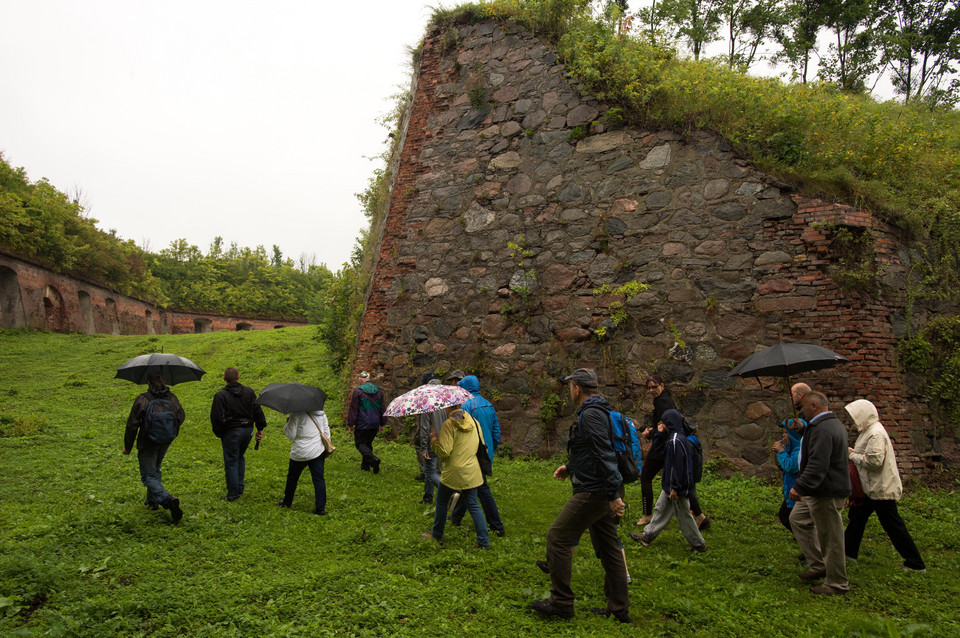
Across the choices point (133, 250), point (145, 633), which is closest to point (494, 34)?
point (145, 633)

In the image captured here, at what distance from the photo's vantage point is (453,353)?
10625 millimetres

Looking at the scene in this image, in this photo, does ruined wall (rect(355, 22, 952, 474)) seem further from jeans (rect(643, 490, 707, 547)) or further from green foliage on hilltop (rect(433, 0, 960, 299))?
jeans (rect(643, 490, 707, 547))

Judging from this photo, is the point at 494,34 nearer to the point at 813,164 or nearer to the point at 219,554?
the point at 813,164

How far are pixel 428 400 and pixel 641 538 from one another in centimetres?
272

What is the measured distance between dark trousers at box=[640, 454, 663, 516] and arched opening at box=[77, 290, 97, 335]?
1389 inches

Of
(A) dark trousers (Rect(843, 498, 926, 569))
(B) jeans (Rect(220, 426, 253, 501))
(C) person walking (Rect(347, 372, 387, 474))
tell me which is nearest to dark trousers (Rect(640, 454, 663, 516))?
(A) dark trousers (Rect(843, 498, 926, 569))

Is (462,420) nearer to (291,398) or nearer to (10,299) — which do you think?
(291,398)

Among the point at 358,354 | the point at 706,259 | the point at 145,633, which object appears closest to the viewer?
the point at 145,633

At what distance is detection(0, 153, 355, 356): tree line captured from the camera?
26.3m

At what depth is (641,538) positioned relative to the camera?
5.86m

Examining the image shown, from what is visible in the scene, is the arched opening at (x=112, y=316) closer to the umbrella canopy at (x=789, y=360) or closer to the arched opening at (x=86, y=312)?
the arched opening at (x=86, y=312)

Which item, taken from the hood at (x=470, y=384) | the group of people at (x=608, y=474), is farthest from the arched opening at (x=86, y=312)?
the hood at (x=470, y=384)

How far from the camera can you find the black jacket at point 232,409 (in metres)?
6.74

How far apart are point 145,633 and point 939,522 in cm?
800
